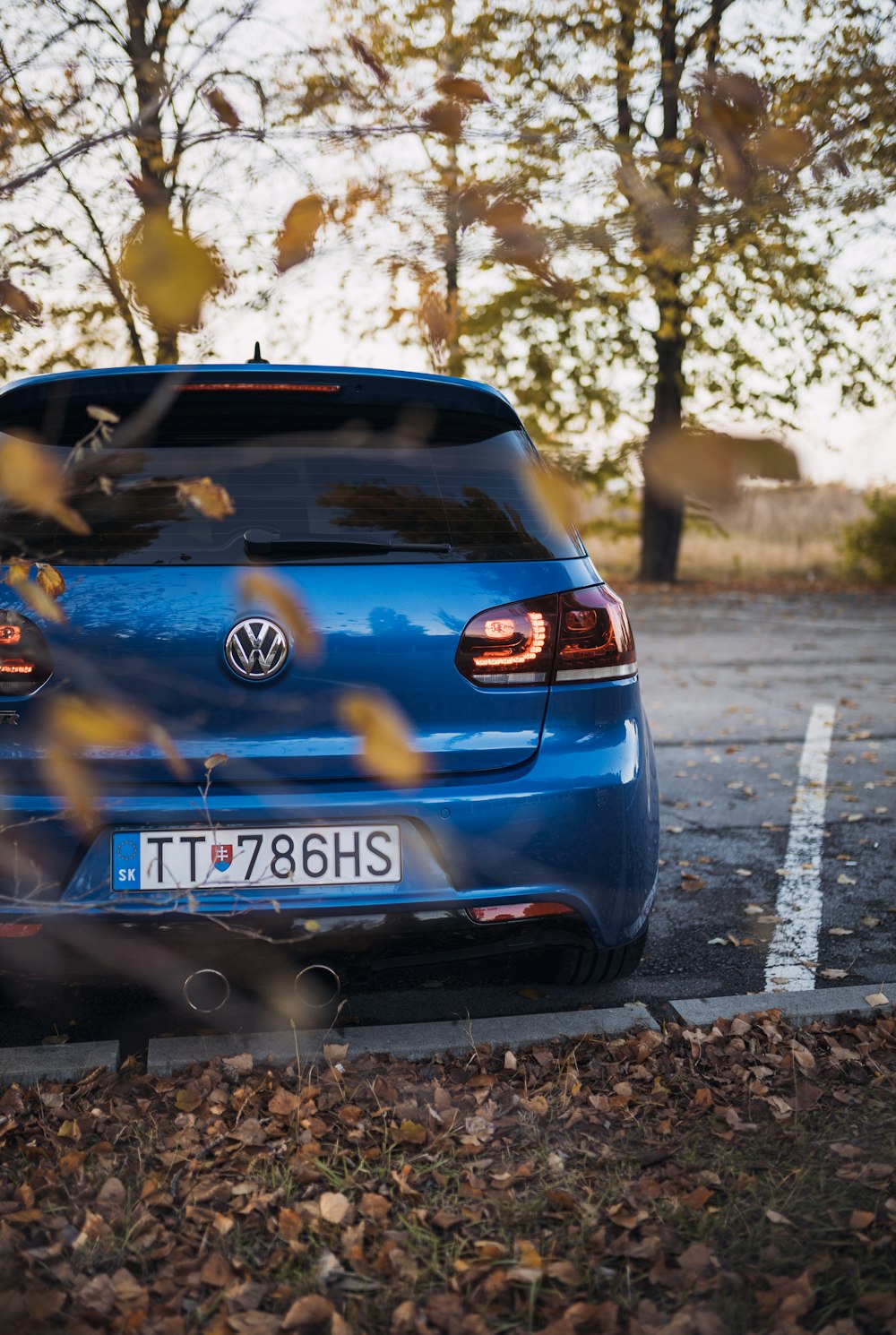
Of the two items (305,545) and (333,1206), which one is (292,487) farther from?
(333,1206)

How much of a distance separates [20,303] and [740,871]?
359cm

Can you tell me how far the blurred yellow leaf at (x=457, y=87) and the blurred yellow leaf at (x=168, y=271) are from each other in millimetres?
472

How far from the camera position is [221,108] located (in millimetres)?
1702

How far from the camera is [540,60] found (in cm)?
171

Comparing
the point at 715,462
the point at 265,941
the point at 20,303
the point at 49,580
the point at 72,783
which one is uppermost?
the point at 20,303

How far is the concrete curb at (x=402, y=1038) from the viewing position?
9.20 feet

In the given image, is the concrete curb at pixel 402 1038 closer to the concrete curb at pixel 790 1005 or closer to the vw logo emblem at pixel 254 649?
the concrete curb at pixel 790 1005

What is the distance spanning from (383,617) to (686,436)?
54.0 inches

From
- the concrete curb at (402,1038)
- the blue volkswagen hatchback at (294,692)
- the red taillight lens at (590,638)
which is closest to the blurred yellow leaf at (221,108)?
the blue volkswagen hatchback at (294,692)

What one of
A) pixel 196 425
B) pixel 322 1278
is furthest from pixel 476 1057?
pixel 196 425

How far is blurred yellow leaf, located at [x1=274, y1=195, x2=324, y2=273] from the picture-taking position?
143 centimetres

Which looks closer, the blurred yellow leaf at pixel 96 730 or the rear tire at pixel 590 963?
the blurred yellow leaf at pixel 96 730

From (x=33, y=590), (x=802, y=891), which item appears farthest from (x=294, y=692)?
(x=802, y=891)

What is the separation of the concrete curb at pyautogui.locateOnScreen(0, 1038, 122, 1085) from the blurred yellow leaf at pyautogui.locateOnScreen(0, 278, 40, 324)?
1.82 m
